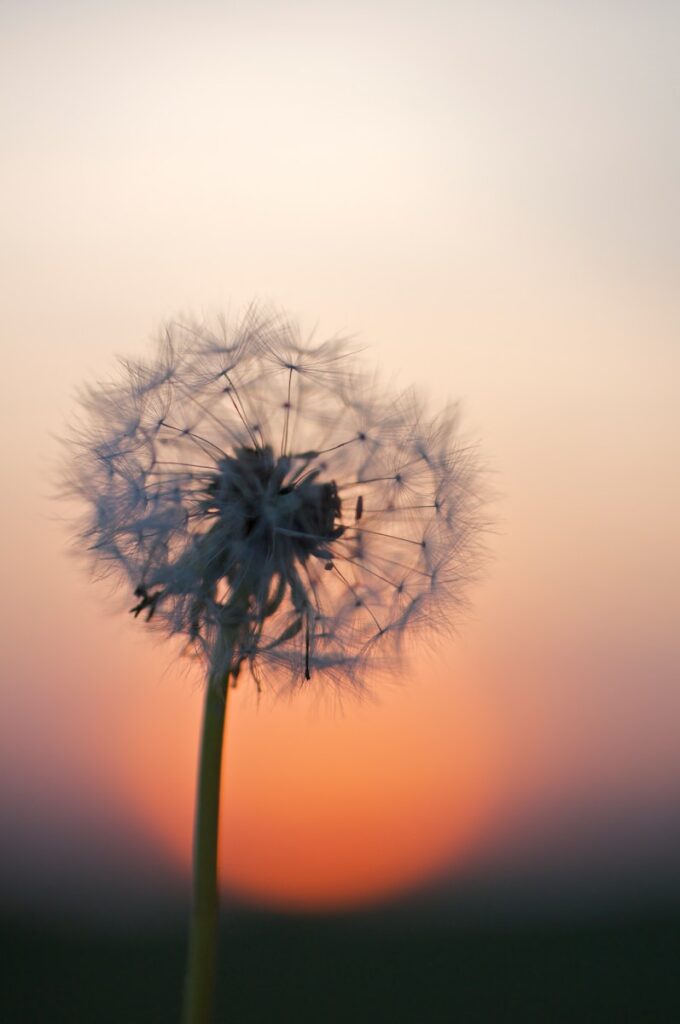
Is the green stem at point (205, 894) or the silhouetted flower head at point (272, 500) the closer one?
the green stem at point (205, 894)

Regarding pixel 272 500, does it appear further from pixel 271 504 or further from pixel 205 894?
pixel 205 894

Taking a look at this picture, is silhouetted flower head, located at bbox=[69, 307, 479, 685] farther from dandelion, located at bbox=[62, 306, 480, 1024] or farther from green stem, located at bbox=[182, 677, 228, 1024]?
green stem, located at bbox=[182, 677, 228, 1024]

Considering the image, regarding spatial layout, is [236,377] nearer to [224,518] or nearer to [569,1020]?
[224,518]

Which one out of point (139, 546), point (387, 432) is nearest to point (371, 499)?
point (387, 432)

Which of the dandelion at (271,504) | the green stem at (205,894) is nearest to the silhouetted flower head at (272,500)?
the dandelion at (271,504)

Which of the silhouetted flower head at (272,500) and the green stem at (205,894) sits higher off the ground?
the silhouetted flower head at (272,500)

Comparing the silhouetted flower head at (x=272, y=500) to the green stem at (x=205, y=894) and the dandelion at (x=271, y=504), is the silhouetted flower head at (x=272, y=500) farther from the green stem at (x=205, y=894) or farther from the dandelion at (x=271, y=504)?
the green stem at (x=205, y=894)

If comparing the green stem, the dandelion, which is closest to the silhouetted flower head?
the dandelion
